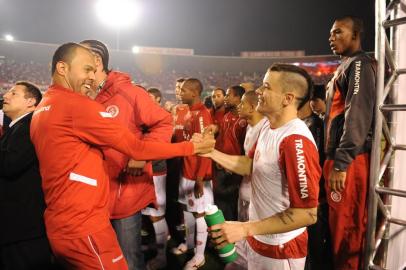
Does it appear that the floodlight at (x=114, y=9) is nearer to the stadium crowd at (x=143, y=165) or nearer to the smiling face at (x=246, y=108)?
the smiling face at (x=246, y=108)

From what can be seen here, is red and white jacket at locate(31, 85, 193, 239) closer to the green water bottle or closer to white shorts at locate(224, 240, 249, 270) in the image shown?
the green water bottle

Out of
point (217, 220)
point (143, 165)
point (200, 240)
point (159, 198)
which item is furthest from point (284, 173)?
point (159, 198)

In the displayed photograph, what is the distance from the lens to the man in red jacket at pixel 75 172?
90.9 inches

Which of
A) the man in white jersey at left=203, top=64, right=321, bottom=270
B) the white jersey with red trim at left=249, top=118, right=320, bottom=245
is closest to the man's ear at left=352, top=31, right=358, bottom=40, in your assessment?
the man in white jersey at left=203, top=64, right=321, bottom=270

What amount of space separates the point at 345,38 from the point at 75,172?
2.83 meters

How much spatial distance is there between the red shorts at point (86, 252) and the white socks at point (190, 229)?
9.49 feet

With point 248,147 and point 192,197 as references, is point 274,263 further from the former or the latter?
point 192,197

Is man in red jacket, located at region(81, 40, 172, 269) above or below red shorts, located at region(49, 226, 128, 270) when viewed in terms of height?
above

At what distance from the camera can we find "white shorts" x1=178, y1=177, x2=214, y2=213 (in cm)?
497

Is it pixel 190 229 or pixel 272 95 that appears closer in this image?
pixel 272 95

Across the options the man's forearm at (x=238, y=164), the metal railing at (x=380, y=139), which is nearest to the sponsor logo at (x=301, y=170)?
the man's forearm at (x=238, y=164)

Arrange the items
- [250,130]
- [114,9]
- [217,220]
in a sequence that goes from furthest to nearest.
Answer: [114,9] < [250,130] < [217,220]

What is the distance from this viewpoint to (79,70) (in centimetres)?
254

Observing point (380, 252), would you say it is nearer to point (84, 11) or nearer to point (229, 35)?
point (84, 11)
